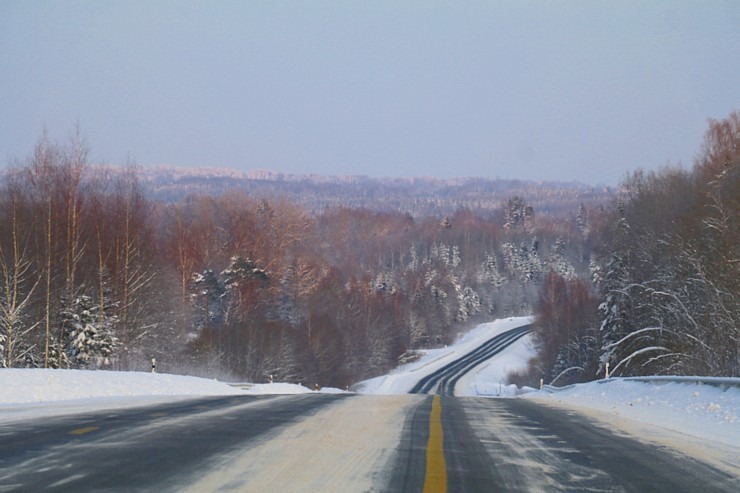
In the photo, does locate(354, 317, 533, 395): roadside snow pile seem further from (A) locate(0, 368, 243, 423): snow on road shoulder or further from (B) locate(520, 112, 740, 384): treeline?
(A) locate(0, 368, 243, 423): snow on road shoulder

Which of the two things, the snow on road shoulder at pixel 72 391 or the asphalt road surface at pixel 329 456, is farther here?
the snow on road shoulder at pixel 72 391

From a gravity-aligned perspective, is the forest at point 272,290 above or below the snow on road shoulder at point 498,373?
above

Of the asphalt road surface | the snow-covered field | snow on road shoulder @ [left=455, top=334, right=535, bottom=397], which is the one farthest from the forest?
the asphalt road surface

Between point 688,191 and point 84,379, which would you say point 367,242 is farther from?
point 84,379

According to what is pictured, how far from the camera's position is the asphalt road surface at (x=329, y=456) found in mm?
5527

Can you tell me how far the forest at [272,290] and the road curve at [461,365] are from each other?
21.7 feet

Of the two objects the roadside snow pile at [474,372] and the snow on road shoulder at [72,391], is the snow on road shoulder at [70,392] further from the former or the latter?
the roadside snow pile at [474,372]

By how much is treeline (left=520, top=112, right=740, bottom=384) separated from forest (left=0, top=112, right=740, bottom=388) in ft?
0.46

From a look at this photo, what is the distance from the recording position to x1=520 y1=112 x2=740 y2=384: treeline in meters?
29.7

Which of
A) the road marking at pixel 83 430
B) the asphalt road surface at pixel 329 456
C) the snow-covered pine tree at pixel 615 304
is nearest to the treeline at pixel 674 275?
the snow-covered pine tree at pixel 615 304

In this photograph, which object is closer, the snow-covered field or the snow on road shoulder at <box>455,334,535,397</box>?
the snow-covered field

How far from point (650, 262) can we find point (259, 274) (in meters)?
38.5

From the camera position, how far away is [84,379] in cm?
1708

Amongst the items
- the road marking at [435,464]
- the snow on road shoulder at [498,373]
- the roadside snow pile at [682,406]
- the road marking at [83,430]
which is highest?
the road marking at [83,430]
